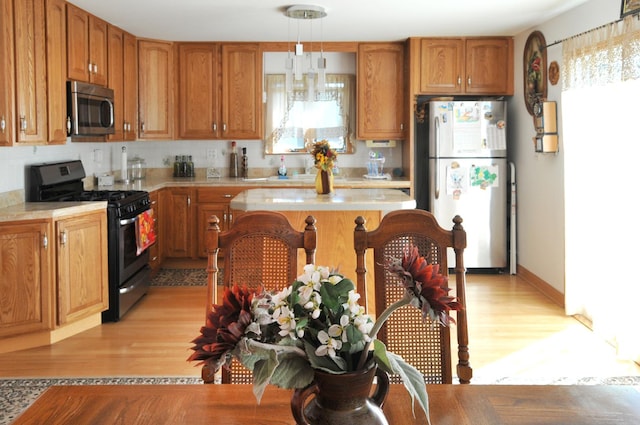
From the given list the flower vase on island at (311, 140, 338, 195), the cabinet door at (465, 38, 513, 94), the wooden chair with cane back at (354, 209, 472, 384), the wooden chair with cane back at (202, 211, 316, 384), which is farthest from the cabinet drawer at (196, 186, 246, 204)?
the wooden chair with cane back at (354, 209, 472, 384)

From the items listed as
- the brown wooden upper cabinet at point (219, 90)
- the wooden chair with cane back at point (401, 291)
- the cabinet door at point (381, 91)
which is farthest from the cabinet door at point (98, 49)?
the wooden chair with cane back at point (401, 291)

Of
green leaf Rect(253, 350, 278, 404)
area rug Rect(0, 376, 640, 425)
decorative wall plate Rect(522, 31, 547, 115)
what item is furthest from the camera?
decorative wall plate Rect(522, 31, 547, 115)

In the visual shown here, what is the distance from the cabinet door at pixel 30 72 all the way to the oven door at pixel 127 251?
88cm

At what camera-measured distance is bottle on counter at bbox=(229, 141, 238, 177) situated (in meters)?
7.38

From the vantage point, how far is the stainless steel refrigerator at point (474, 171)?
21.0ft

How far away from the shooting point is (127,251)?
16.9ft

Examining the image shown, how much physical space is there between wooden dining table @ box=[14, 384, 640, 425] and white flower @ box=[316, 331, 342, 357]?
14.2 inches

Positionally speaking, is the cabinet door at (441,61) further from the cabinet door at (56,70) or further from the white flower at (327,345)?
the white flower at (327,345)

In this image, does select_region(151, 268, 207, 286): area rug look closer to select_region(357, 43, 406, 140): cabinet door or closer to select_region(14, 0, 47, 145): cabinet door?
select_region(14, 0, 47, 145): cabinet door

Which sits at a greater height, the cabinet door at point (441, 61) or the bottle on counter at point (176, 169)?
the cabinet door at point (441, 61)

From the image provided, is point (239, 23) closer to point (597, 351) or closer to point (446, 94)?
point (446, 94)

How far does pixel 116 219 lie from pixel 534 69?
3.75 meters

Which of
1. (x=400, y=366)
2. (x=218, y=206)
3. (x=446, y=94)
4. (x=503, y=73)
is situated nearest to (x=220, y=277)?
(x=218, y=206)

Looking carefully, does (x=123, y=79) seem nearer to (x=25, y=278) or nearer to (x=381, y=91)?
(x=381, y=91)
